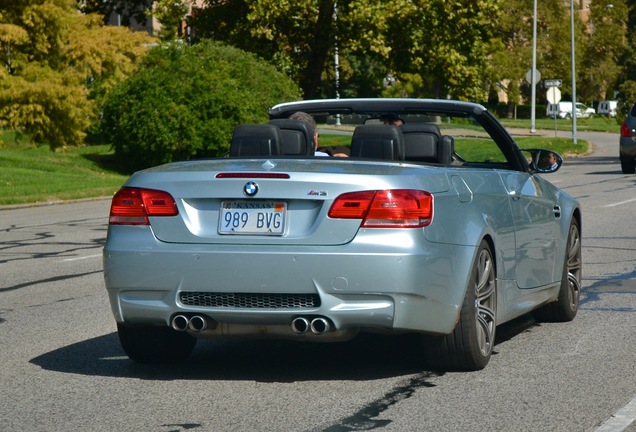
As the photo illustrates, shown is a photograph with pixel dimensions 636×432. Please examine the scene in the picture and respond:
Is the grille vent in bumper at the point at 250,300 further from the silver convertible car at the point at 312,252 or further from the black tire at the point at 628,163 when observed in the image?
the black tire at the point at 628,163

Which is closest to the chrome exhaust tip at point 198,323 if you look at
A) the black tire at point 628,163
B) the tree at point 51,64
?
the black tire at point 628,163

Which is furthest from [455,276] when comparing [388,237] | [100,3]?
[100,3]

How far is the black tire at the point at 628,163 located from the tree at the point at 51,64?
12914 mm

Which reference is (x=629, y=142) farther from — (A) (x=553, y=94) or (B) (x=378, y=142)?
(A) (x=553, y=94)

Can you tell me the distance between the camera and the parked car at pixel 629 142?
30.2 m

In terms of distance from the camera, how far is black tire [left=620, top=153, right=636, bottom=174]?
101ft

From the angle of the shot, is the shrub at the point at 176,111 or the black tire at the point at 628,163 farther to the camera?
the shrub at the point at 176,111

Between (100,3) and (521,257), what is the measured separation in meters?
42.2

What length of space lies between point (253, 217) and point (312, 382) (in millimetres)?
920

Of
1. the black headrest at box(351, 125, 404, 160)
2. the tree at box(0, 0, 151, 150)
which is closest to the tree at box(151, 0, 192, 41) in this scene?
the tree at box(0, 0, 151, 150)

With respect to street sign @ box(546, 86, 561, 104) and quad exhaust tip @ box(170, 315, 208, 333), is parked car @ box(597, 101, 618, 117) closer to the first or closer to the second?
street sign @ box(546, 86, 561, 104)

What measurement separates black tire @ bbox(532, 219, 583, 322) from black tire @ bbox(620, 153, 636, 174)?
2198 centimetres

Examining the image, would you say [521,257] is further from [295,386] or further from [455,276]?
[295,386]

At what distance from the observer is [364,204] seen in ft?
21.5
